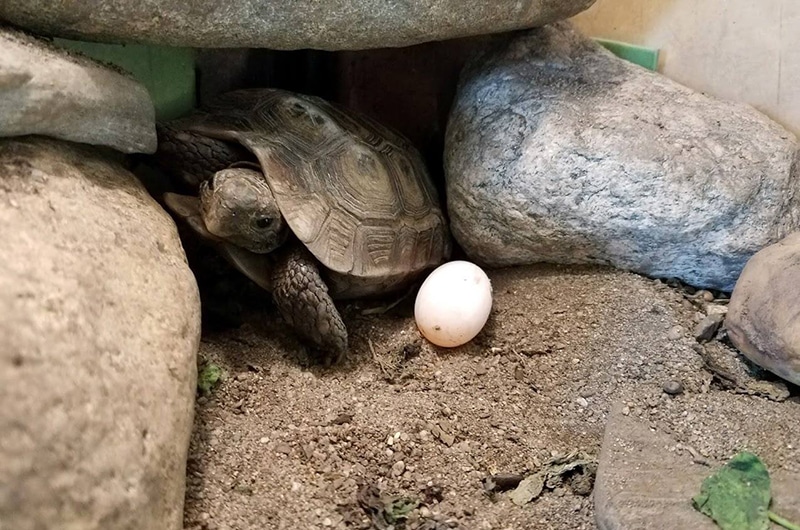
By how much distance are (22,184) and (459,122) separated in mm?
1438

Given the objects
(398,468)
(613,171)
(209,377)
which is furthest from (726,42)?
(209,377)

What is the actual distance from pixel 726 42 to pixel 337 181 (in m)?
1.45

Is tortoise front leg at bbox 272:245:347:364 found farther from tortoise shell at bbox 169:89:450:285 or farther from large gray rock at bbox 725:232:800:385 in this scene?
large gray rock at bbox 725:232:800:385

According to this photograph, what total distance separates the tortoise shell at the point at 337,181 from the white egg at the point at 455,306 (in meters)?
0.21

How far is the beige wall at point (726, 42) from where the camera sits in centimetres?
250

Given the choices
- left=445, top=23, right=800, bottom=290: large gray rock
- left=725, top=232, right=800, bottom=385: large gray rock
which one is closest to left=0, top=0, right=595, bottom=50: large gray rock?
left=445, top=23, right=800, bottom=290: large gray rock

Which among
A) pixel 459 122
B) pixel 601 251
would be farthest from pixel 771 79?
pixel 459 122

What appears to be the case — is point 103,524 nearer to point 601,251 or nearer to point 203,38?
point 203,38

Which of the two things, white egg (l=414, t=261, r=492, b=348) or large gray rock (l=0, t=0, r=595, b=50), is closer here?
large gray rock (l=0, t=0, r=595, b=50)

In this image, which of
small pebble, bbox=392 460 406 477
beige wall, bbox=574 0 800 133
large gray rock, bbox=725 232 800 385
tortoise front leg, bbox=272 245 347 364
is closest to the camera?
small pebble, bbox=392 460 406 477

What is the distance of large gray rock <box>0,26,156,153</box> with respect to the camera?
159cm

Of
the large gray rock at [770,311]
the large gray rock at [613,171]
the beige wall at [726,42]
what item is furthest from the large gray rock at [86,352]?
the beige wall at [726,42]

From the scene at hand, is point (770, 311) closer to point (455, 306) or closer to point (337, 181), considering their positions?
point (455, 306)

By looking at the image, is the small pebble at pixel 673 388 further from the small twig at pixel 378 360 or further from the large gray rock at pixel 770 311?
the small twig at pixel 378 360
